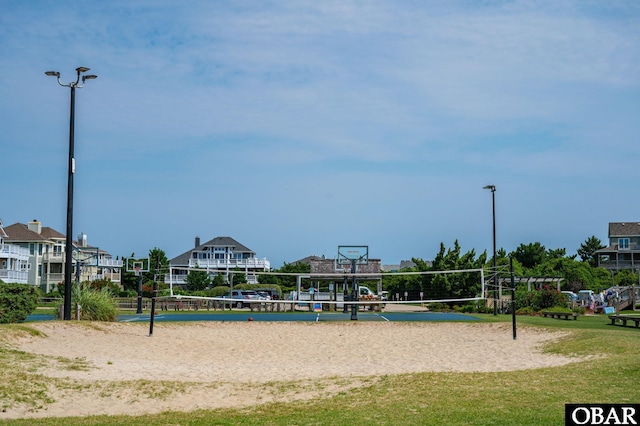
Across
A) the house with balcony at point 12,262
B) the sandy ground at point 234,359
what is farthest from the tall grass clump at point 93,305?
the house with balcony at point 12,262

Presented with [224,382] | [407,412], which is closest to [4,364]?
[224,382]

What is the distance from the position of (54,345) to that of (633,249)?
270 feet

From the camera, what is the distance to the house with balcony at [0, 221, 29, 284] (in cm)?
7038

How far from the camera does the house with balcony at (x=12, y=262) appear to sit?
2771 inches

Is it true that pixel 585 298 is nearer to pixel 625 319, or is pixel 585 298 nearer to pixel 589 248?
pixel 625 319

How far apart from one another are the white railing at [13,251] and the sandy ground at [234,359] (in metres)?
49.3

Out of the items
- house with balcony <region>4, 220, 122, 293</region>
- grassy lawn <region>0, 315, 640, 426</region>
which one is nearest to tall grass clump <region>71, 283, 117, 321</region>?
grassy lawn <region>0, 315, 640, 426</region>

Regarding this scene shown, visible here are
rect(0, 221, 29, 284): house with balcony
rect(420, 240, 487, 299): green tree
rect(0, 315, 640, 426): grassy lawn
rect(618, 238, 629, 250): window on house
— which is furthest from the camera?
rect(618, 238, 629, 250): window on house

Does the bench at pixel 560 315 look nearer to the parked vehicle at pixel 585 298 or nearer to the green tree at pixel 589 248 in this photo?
the parked vehicle at pixel 585 298

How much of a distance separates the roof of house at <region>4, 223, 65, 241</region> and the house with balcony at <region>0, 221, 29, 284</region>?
17.5 ft

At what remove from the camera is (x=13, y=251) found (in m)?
73.9

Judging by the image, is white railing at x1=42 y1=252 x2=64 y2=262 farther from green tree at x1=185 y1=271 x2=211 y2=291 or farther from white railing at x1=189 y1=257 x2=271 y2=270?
white railing at x1=189 y1=257 x2=271 y2=270

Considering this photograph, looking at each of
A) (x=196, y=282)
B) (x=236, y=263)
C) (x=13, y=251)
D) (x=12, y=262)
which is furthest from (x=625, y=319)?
(x=236, y=263)

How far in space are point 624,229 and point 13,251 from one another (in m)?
70.8
